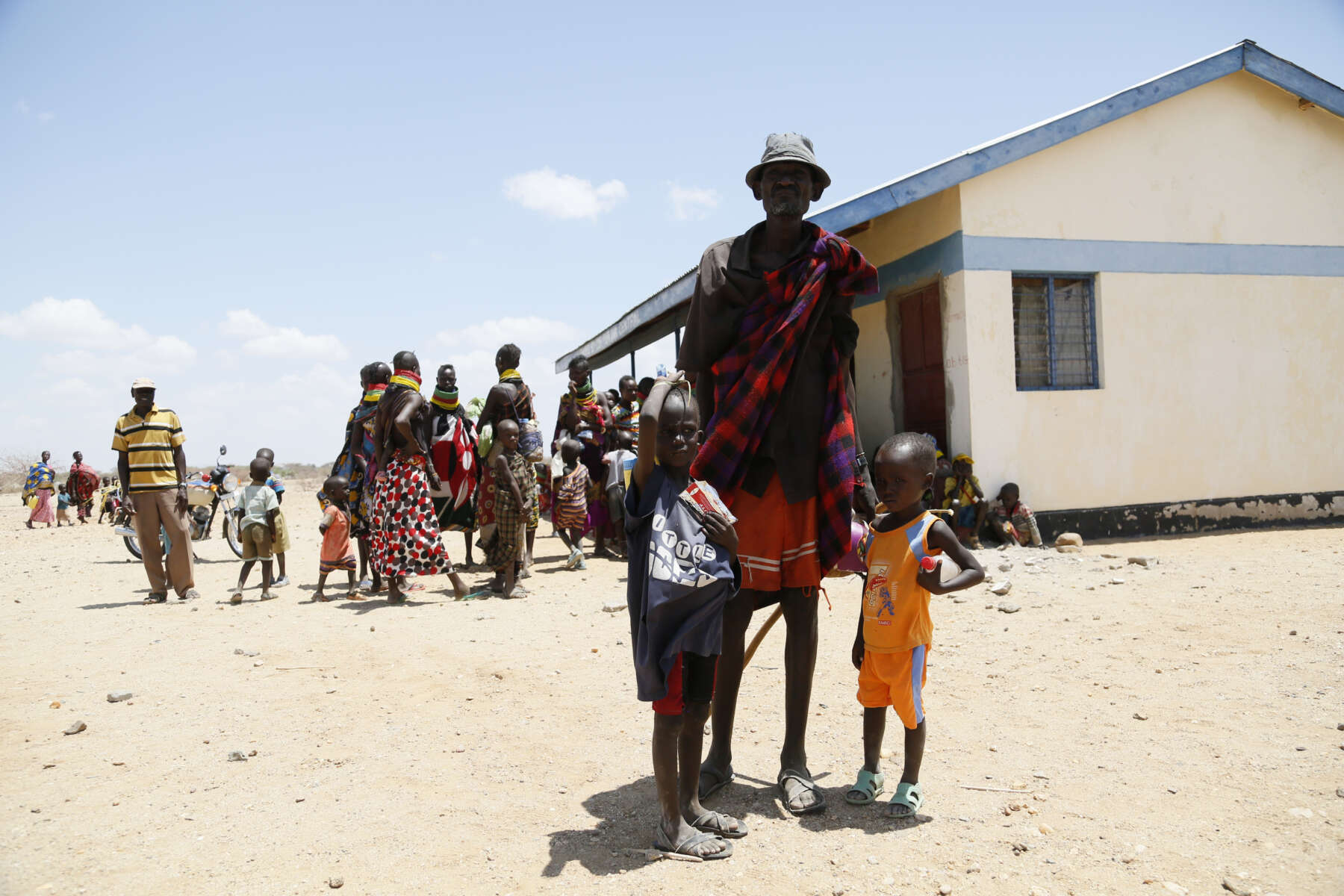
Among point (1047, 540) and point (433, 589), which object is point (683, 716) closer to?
point (433, 589)

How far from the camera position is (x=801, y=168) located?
2.89 meters

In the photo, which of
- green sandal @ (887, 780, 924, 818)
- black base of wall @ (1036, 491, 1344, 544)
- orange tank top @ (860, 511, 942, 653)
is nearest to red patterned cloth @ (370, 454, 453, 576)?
orange tank top @ (860, 511, 942, 653)

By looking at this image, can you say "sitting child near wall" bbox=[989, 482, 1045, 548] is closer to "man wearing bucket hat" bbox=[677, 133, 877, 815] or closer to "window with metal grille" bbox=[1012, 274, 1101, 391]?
"window with metal grille" bbox=[1012, 274, 1101, 391]

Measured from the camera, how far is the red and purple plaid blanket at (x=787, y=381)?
2795 millimetres

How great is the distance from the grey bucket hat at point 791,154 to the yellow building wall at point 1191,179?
6.13 meters

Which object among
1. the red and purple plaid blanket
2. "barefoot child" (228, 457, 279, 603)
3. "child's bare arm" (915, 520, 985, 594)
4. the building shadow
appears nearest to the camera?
the building shadow

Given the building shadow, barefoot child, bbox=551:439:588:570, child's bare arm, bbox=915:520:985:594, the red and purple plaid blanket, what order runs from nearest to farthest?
1. the building shadow
2. child's bare arm, bbox=915:520:985:594
3. the red and purple plaid blanket
4. barefoot child, bbox=551:439:588:570

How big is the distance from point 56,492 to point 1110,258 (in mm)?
22472

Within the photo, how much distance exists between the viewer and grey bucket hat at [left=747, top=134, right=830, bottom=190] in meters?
2.84

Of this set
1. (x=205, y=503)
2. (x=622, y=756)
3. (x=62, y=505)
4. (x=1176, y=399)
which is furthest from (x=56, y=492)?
(x=1176, y=399)

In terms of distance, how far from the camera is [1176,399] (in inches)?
357

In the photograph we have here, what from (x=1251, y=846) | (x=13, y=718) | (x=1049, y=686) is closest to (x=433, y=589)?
(x=13, y=718)

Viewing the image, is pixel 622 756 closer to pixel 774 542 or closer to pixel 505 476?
pixel 774 542

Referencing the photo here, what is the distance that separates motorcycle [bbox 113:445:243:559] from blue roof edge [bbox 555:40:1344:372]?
672cm
